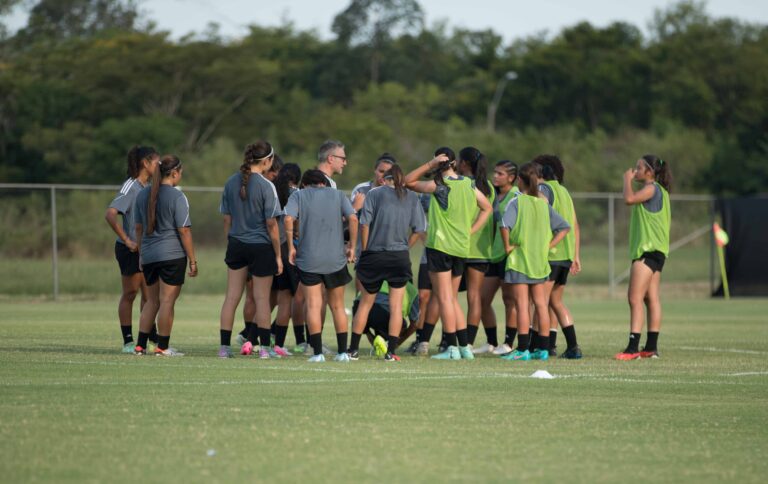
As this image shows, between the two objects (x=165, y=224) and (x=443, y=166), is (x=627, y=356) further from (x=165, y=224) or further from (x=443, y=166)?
(x=165, y=224)


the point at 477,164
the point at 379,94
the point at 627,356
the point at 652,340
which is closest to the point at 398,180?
the point at 477,164

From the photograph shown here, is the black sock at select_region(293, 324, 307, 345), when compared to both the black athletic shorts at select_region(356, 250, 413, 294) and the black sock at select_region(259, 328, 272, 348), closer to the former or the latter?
the black sock at select_region(259, 328, 272, 348)

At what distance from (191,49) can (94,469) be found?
184 feet

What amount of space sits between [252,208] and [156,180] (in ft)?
3.15

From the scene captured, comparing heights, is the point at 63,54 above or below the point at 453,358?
above

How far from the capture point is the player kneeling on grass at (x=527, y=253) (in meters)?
13.5

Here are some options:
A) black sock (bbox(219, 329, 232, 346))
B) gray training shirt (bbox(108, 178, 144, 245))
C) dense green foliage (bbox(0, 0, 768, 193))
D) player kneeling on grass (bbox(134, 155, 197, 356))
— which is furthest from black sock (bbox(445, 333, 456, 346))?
dense green foliage (bbox(0, 0, 768, 193))

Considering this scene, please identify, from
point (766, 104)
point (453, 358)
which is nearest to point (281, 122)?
point (766, 104)

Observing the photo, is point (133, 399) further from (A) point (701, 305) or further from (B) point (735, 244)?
(B) point (735, 244)

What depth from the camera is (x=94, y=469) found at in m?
6.82

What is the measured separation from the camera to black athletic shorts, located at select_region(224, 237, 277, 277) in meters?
13.0

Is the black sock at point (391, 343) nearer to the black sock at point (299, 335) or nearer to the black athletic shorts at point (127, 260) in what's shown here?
the black sock at point (299, 335)

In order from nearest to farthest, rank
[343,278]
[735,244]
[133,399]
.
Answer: [133,399] → [343,278] → [735,244]

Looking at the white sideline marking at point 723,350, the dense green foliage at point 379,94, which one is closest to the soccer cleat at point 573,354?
the white sideline marking at point 723,350
